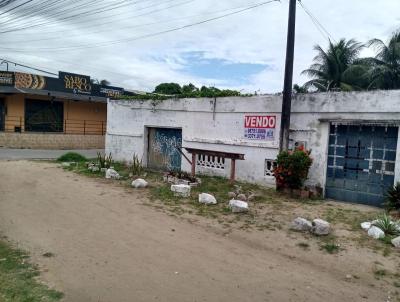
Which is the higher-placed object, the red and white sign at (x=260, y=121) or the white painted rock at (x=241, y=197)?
the red and white sign at (x=260, y=121)

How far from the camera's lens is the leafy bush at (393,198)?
27.2 ft

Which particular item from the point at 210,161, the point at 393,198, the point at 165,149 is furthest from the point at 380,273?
the point at 165,149

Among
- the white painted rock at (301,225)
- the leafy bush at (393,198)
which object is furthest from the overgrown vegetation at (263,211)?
the leafy bush at (393,198)

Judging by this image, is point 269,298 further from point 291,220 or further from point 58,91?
point 58,91

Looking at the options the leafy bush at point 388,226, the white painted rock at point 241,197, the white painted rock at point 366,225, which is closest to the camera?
the leafy bush at point 388,226

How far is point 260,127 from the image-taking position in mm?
11477

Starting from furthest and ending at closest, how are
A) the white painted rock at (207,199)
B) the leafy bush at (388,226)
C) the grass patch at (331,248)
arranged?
the white painted rock at (207,199) < the leafy bush at (388,226) < the grass patch at (331,248)

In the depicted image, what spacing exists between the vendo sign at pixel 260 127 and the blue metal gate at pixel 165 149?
2.92m

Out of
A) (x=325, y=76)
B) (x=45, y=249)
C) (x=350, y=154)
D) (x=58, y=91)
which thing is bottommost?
(x=45, y=249)

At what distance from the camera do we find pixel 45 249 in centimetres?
570

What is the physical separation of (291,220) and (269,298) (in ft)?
11.6

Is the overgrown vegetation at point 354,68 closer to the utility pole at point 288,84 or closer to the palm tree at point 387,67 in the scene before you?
the palm tree at point 387,67

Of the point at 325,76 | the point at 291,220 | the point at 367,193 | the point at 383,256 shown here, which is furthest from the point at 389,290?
the point at 325,76

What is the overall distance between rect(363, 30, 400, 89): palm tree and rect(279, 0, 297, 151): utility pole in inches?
535
